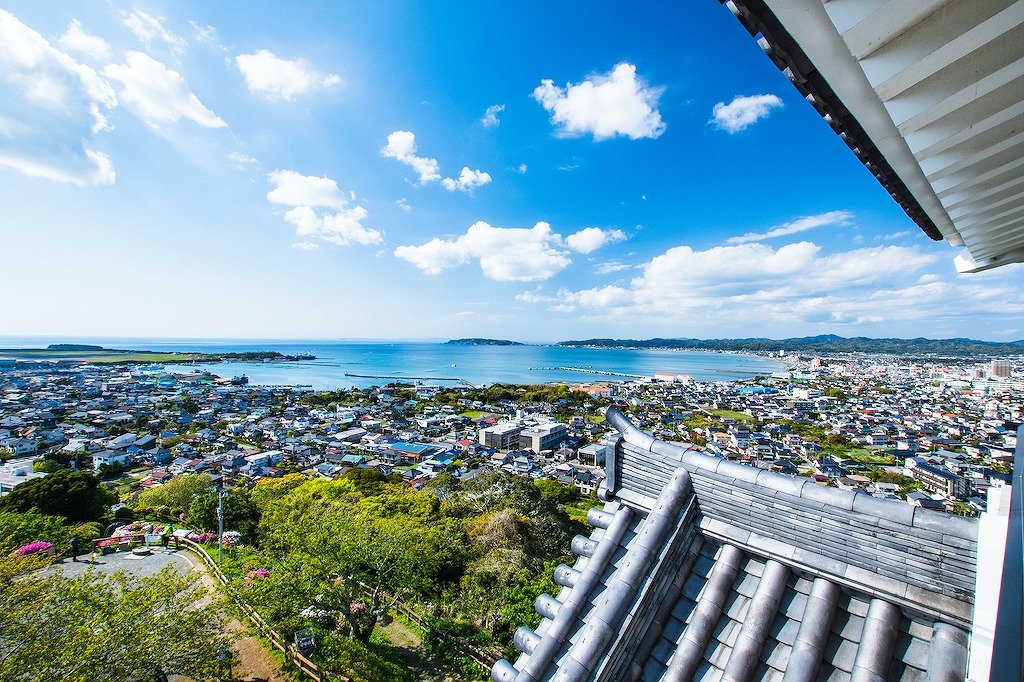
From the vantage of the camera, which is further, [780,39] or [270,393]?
[270,393]

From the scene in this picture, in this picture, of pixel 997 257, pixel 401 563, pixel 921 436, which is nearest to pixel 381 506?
pixel 401 563

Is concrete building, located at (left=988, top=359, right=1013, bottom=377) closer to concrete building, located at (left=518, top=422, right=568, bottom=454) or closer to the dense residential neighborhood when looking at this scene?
the dense residential neighborhood

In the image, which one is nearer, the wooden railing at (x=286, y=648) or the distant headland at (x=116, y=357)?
the wooden railing at (x=286, y=648)

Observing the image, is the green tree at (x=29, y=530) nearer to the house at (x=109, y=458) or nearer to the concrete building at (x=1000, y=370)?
the house at (x=109, y=458)

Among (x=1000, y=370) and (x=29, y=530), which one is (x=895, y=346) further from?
(x=29, y=530)

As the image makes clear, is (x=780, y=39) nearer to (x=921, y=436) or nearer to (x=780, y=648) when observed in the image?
(x=780, y=648)

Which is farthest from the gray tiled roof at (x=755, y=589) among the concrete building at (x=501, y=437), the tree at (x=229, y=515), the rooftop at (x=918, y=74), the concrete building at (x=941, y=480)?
the concrete building at (x=501, y=437)

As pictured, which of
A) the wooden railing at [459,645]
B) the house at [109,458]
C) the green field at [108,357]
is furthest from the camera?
the green field at [108,357]
